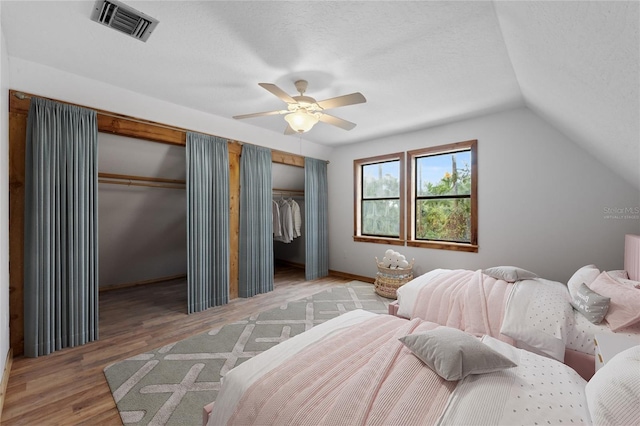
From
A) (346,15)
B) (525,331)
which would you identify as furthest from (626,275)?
(346,15)

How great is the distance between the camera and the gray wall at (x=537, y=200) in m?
3.00

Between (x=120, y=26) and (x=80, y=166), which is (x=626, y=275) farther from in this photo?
(x=80, y=166)

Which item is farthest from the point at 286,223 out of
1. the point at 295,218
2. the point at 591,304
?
the point at 591,304

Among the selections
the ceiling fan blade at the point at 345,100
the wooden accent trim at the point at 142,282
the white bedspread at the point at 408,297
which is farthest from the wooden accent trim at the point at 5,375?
the ceiling fan blade at the point at 345,100

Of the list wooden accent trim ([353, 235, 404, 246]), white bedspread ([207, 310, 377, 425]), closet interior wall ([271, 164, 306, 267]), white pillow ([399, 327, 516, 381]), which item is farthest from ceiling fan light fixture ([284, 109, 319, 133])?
wooden accent trim ([353, 235, 404, 246])

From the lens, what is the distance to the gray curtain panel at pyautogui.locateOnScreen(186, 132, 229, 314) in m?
3.44

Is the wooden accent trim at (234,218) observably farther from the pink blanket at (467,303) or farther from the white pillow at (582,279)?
the white pillow at (582,279)

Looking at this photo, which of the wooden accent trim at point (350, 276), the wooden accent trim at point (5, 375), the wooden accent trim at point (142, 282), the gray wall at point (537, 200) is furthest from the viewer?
the wooden accent trim at point (350, 276)

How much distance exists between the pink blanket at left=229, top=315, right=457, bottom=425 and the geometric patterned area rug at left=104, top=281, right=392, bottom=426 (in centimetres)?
94

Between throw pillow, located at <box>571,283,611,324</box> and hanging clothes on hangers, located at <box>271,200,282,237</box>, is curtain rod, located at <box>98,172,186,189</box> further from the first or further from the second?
throw pillow, located at <box>571,283,611,324</box>

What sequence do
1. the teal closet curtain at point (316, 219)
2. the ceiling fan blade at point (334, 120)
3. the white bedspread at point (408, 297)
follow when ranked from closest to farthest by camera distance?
the white bedspread at point (408, 297), the ceiling fan blade at point (334, 120), the teal closet curtain at point (316, 219)

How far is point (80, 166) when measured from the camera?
2.63 metres

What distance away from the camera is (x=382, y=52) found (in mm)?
2201

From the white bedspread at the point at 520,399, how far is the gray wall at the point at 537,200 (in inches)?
108
